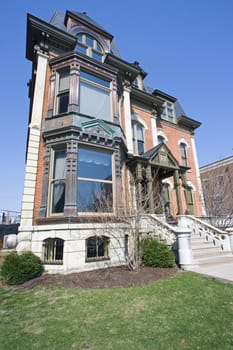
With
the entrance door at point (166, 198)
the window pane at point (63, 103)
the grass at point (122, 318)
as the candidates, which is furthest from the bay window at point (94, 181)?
the entrance door at point (166, 198)

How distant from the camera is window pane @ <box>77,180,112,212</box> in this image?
818cm

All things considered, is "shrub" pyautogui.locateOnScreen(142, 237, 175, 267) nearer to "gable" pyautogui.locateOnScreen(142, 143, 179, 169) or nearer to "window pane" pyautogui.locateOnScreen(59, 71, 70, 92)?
"gable" pyautogui.locateOnScreen(142, 143, 179, 169)

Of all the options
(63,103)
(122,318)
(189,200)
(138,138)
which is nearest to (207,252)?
(122,318)

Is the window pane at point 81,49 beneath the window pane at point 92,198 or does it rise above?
above

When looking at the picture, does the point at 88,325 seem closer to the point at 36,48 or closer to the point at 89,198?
the point at 89,198

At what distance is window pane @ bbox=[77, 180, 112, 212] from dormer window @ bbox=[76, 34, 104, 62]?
27.6ft

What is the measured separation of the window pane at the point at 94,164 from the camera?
863 cm

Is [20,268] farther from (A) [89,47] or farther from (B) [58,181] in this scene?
(A) [89,47]

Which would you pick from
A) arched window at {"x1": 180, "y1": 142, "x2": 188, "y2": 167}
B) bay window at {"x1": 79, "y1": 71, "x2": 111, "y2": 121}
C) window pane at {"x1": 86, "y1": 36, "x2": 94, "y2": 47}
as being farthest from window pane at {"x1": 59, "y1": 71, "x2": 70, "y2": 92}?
arched window at {"x1": 180, "y1": 142, "x2": 188, "y2": 167}

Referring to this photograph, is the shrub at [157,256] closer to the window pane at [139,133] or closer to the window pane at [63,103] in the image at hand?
the window pane at [63,103]

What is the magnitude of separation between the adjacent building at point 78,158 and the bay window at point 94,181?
45 mm

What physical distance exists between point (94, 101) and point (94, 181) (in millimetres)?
4281

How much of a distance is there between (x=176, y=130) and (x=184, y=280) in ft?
48.4

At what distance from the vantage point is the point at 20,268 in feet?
21.1
